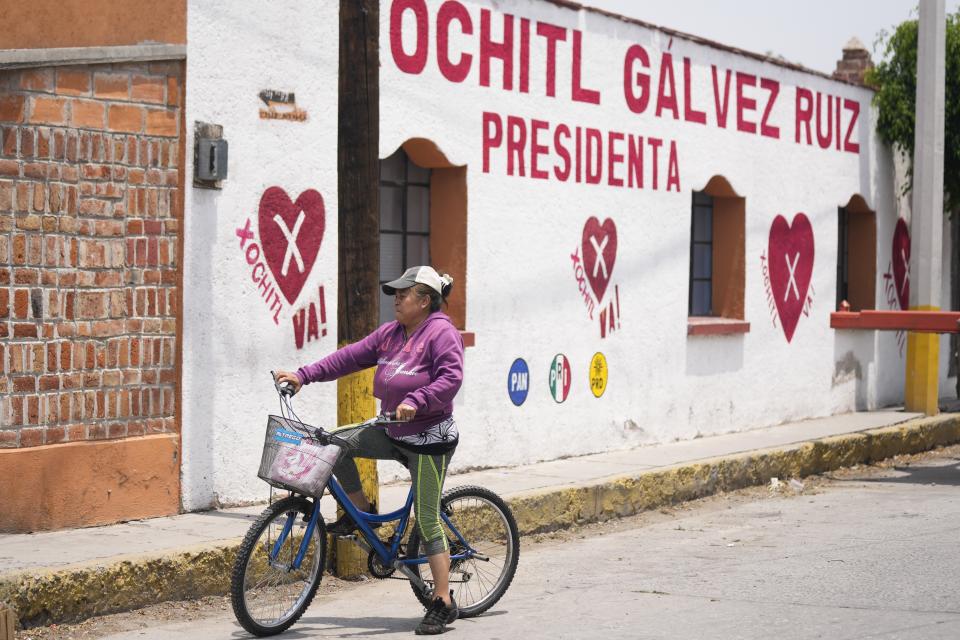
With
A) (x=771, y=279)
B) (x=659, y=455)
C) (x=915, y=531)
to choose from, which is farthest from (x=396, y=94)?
(x=771, y=279)

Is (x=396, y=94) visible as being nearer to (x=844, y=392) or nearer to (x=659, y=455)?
(x=659, y=455)

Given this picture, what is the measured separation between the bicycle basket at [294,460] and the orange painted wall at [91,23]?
2.80m

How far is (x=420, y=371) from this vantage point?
6.59 m

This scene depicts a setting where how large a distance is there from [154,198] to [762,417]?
7.80 meters

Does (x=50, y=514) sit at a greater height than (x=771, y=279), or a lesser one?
lesser

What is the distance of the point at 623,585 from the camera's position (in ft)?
24.8

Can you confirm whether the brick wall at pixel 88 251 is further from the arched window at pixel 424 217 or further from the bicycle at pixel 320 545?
the arched window at pixel 424 217

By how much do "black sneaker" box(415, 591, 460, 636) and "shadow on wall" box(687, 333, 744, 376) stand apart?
22.6ft

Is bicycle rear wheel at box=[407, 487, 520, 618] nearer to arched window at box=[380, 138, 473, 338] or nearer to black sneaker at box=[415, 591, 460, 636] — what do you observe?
black sneaker at box=[415, 591, 460, 636]

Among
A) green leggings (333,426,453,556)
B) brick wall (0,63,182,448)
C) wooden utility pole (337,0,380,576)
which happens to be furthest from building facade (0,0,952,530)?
green leggings (333,426,453,556)

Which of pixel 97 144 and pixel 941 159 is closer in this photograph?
pixel 97 144

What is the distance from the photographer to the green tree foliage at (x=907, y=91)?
16.0 meters

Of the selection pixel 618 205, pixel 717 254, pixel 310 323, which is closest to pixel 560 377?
pixel 618 205

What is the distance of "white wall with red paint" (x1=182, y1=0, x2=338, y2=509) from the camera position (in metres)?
8.52
